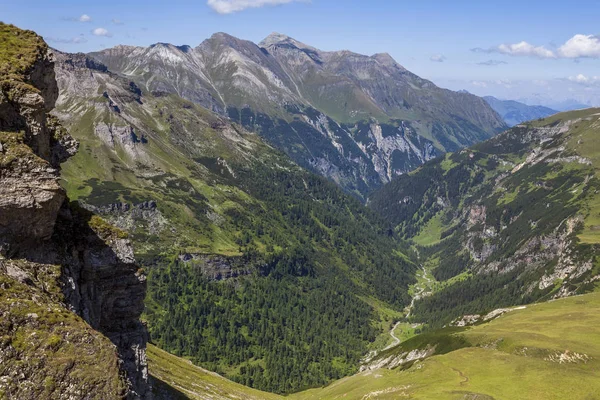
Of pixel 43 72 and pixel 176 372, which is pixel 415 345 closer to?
pixel 176 372

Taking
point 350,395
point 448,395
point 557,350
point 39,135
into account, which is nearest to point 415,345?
point 350,395

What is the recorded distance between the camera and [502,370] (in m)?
111

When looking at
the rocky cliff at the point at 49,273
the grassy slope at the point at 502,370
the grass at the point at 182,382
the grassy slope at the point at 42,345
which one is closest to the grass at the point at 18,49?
the rocky cliff at the point at 49,273

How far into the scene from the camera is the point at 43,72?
51562 millimetres

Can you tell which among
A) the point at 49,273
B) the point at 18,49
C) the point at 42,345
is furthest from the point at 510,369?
the point at 18,49

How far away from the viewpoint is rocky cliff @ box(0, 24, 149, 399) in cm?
2955

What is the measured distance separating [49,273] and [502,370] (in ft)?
340

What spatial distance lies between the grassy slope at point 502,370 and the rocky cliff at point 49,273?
5629 centimetres

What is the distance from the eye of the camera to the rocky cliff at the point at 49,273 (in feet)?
96.9

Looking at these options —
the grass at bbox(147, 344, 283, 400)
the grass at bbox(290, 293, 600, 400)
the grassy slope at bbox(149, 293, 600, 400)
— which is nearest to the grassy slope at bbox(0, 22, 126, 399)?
the grass at bbox(147, 344, 283, 400)

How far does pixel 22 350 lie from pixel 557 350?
12092cm

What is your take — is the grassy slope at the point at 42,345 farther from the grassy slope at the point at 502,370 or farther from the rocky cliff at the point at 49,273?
the grassy slope at the point at 502,370

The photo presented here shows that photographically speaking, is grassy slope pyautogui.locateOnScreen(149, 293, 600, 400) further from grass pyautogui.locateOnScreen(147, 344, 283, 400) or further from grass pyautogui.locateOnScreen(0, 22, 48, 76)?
grass pyautogui.locateOnScreen(0, 22, 48, 76)

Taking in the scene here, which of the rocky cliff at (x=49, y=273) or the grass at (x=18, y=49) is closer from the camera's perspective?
the rocky cliff at (x=49, y=273)
